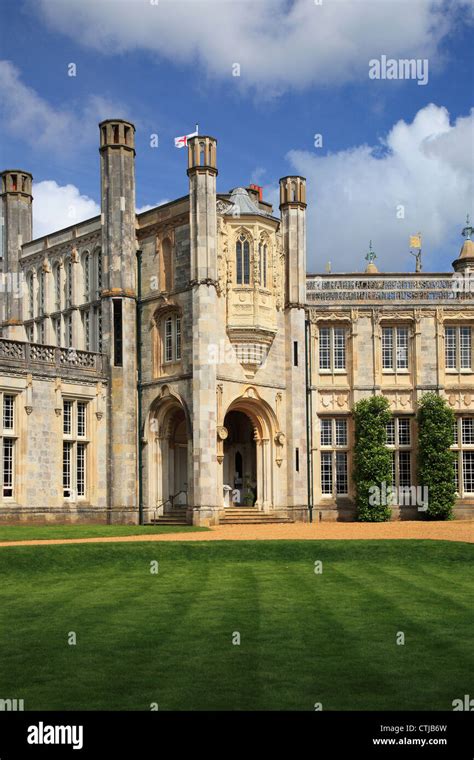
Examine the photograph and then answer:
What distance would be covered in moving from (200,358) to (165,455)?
5.69m

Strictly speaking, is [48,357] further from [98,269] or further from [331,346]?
[331,346]

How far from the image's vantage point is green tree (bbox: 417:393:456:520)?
44.6 meters

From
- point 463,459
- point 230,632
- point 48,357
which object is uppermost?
point 48,357

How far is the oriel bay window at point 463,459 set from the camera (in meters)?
45.8

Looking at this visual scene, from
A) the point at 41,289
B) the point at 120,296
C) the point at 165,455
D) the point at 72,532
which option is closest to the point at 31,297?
the point at 41,289

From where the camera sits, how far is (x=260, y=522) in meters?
41.1

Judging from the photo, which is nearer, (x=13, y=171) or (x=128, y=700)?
(x=128, y=700)

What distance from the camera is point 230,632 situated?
43.2 feet

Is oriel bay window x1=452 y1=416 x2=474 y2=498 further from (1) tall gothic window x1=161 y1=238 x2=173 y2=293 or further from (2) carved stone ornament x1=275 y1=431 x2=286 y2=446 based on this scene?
(1) tall gothic window x1=161 y1=238 x2=173 y2=293

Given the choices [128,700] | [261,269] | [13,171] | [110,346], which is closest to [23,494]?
[110,346]

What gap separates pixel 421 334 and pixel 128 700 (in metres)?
38.7

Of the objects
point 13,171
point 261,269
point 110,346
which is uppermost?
Answer: point 13,171

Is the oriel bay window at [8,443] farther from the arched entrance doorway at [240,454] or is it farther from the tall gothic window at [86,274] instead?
the arched entrance doorway at [240,454]
